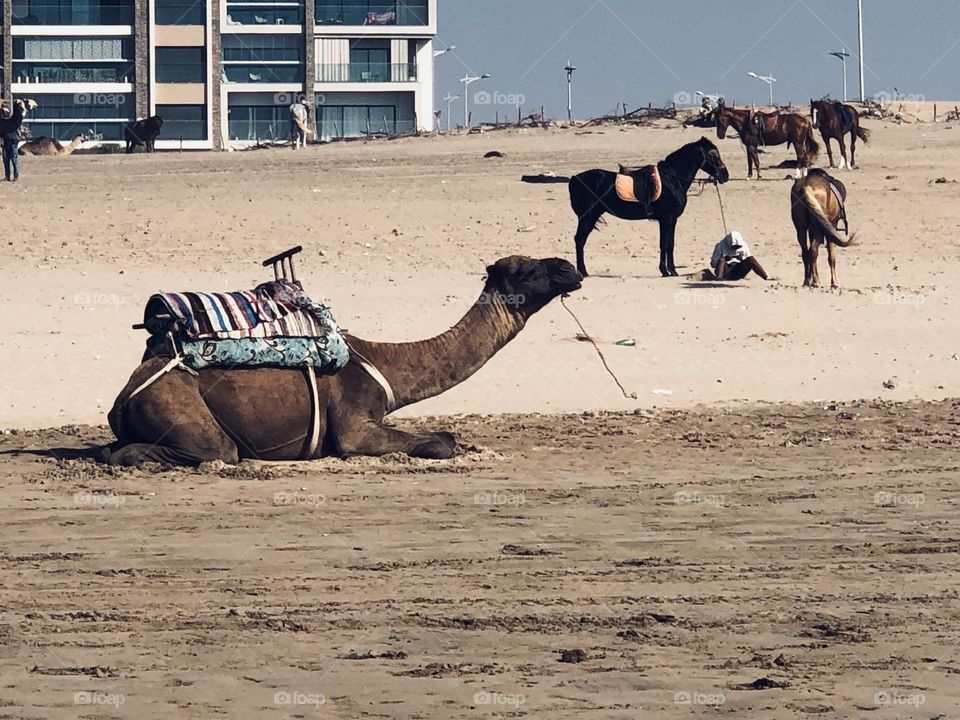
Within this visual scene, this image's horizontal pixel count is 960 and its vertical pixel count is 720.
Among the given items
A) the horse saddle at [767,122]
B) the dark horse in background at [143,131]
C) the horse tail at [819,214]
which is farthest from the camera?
the dark horse in background at [143,131]

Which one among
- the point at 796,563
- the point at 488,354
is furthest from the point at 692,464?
the point at 796,563

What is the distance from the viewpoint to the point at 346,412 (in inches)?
467

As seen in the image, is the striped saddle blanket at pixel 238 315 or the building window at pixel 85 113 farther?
the building window at pixel 85 113

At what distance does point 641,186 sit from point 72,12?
59121 millimetres

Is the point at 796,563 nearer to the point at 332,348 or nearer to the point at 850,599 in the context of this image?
the point at 850,599

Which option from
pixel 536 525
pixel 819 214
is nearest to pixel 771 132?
pixel 819 214

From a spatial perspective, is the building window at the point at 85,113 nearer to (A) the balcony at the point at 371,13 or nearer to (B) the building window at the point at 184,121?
(B) the building window at the point at 184,121

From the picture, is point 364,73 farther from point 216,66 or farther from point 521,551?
point 521,551

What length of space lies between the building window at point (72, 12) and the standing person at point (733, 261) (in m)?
60.0

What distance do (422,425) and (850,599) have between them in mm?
6009

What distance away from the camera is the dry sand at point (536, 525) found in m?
7.18

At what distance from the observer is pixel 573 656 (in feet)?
24.4

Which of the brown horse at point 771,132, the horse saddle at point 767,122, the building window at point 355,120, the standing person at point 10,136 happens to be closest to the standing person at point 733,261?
the brown horse at point 771,132

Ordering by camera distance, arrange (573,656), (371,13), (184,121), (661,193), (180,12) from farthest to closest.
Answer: (371,13) < (180,12) < (184,121) < (661,193) < (573,656)
